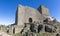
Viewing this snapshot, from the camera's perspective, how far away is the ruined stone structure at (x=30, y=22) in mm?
29352

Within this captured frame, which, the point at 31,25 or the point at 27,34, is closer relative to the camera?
the point at 27,34

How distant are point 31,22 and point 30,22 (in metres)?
0.54

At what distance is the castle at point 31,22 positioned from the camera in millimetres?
29281

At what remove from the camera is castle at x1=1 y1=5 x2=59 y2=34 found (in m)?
29.3

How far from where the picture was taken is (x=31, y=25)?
30.6 meters

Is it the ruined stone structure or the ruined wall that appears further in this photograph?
the ruined wall

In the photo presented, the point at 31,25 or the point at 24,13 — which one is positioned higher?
the point at 24,13

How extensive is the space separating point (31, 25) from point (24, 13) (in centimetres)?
602

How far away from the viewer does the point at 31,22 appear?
34.5 metres

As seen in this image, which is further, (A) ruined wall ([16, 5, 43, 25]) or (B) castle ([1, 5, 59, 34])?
(A) ruined wall ([16, 5, 43, 25])

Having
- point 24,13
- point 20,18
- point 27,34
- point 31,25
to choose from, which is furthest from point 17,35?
point 24,13

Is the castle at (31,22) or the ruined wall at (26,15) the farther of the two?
the ruined wall at (26,15)

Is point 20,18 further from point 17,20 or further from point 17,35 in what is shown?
point 17,35

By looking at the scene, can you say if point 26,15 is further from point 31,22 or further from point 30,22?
point 31,22
